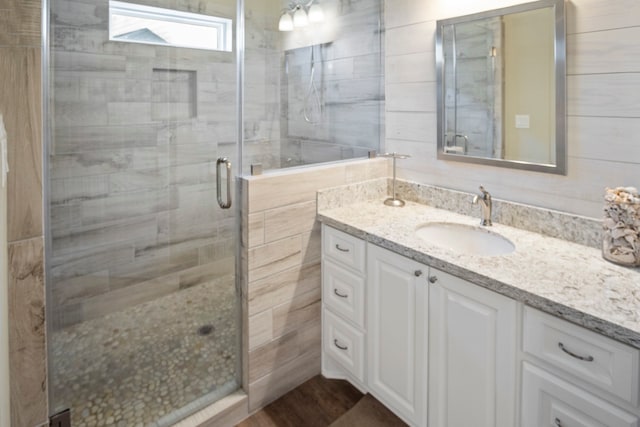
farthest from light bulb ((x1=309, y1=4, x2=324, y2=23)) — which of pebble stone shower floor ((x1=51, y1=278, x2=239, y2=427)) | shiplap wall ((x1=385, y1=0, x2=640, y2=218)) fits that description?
pebble stone shower floor ((x1=51, y1=278, x2=239, y2=427))

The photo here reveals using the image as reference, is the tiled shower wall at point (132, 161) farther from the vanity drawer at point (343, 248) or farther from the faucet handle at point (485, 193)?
the faucet handle at point (485, 193)

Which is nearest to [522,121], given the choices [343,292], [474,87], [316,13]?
[474,87]

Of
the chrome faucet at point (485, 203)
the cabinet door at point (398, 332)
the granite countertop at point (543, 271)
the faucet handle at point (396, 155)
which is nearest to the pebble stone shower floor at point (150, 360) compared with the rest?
the cabinet door at point (398, 332)

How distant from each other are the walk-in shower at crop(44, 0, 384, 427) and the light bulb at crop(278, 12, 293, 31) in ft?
0.16

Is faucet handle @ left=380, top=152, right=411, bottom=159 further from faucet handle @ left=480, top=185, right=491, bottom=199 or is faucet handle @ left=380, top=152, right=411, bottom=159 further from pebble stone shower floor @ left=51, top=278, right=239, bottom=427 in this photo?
pebble stone shower floor @ left=51, top=278, right=239, bottom=427

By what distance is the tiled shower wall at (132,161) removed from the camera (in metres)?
1.85

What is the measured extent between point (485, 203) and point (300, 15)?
1.63 m

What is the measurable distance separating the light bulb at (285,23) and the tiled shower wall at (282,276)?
103 cm

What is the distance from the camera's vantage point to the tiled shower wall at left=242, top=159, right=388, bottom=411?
5.82ft

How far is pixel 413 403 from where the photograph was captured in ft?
5.10

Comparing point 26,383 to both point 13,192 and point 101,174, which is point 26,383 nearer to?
point 13,192

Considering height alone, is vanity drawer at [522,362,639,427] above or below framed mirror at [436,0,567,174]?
below

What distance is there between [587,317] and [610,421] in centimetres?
27

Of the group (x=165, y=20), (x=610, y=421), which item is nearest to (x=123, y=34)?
(x=165, y=20)
